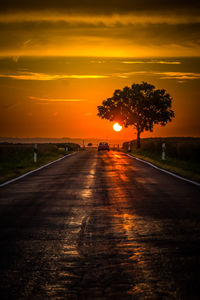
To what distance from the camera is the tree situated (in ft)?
209

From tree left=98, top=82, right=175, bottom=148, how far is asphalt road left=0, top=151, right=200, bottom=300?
5415 cm

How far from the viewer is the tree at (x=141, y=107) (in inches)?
2509

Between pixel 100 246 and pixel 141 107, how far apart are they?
59.2 meters

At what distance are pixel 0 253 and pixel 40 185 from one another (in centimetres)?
810

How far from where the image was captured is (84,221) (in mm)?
7266

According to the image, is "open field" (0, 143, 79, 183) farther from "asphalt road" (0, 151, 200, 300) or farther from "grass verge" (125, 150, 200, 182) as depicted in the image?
"grass verge" (125, 150, 200, 182)

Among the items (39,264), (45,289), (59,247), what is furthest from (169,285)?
(59,247)

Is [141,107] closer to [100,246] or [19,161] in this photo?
[19,161]

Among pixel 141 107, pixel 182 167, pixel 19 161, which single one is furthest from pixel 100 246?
pixel 141 107

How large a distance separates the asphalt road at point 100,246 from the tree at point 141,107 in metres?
54.2

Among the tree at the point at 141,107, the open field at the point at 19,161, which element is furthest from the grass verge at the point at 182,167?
the tree at the point at 141,107

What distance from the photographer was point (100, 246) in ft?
18.0

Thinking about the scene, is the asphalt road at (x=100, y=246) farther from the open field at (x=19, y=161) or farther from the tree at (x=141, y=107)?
the tree at (x=141, y=107)

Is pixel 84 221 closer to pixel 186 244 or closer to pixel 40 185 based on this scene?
pixel 186 244
